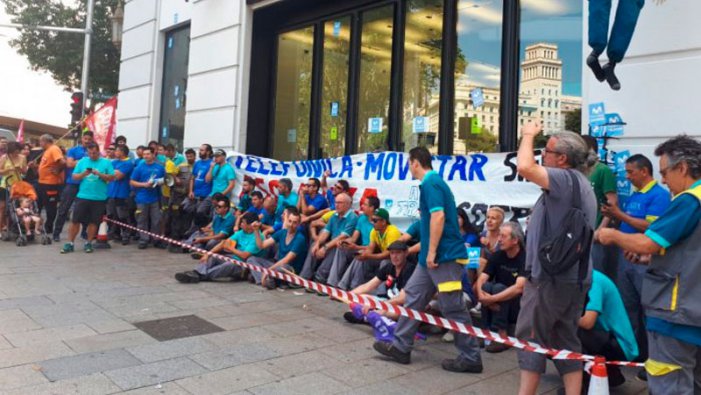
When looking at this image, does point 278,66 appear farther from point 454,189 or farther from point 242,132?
point 454,189

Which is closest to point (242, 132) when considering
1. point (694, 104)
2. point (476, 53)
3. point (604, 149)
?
point (476, 53)

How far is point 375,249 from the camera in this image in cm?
665

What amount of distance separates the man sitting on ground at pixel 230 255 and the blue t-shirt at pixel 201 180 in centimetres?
222

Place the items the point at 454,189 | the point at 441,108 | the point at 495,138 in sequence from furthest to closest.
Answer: the point at 441,108
the point at 495,138
the point at 454,189

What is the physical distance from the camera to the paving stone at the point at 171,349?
442cm

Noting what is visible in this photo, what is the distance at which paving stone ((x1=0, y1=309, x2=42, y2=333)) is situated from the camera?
495 cm

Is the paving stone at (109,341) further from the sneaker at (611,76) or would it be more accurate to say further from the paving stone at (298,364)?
the sneaker at (611,76)

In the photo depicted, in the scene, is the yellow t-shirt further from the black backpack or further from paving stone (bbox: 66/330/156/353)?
the black backpack

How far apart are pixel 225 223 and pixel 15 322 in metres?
3.69

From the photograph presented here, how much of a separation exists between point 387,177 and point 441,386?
3.79m

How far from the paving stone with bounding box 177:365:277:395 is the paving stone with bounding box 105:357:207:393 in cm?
13

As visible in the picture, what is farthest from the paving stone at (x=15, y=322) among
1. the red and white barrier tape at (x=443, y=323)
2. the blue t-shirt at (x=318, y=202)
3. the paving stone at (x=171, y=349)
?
the blue t-shirt at (x=318, y=202)

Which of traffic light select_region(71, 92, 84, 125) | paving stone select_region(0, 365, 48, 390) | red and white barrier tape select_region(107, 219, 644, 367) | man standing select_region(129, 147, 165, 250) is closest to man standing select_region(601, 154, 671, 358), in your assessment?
red and white barrier tape select_region(107, 219, 644, 367)

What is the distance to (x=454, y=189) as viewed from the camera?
21.6 feet
